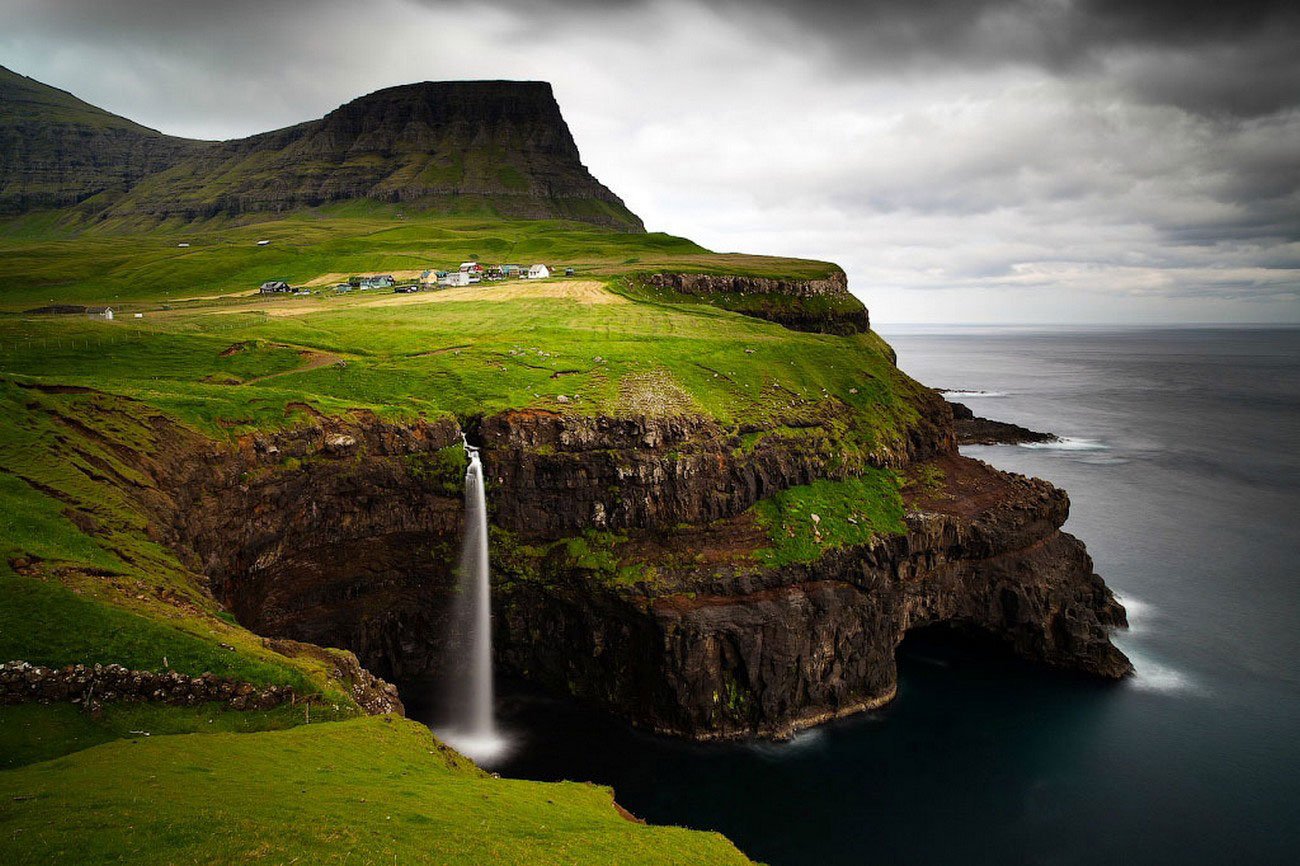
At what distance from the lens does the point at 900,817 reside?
4544cm

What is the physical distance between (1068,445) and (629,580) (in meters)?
131

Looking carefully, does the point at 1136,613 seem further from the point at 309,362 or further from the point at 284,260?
the point at 284,260

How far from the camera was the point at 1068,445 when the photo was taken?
146250 millimetres

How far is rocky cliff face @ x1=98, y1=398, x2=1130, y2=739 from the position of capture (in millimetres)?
51125

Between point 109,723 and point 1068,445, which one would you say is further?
point 1068,445

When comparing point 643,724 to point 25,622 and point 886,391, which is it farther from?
point 886,391

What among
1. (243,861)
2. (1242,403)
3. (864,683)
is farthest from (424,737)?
(1242,403)

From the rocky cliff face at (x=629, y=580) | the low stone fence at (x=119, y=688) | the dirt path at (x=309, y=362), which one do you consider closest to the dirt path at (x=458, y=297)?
the dirt path at (x=309, y=362)

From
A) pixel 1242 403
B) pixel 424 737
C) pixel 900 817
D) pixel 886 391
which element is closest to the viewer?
pixel 424 737

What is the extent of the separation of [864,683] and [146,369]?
68.9 m

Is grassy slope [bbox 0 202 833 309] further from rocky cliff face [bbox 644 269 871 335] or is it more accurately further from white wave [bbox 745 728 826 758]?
white wave [bbox 745 728 826 758]

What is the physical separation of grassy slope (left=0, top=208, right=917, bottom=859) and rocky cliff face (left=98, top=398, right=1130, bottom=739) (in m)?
3.48

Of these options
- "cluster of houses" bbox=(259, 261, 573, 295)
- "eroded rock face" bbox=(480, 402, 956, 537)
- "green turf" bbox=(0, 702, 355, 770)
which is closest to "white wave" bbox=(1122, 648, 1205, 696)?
"eroded rock face" bbox=(480, 402, 956, 537)

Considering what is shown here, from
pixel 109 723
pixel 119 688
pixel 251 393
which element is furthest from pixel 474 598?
pixel 109 723
